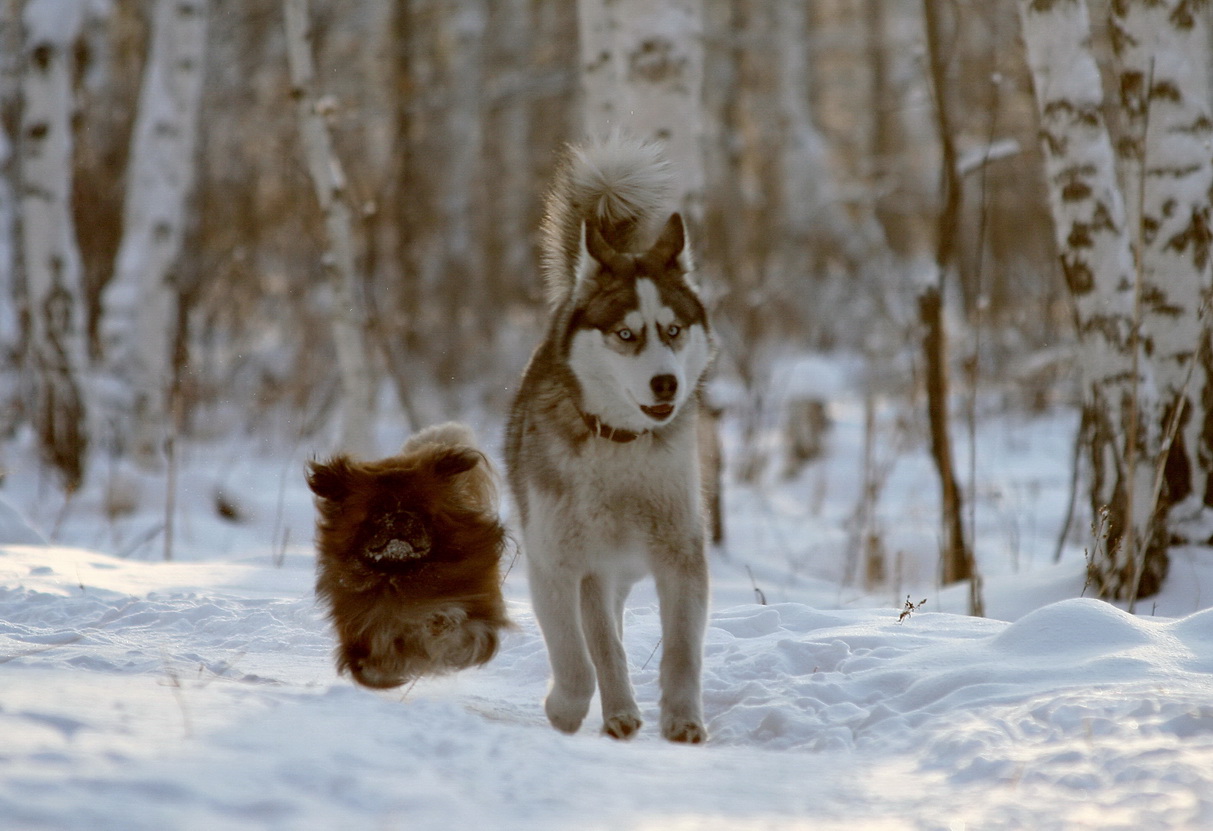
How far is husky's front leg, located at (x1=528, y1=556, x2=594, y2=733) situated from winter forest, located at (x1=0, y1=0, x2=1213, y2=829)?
16cm

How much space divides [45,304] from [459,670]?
6.21m

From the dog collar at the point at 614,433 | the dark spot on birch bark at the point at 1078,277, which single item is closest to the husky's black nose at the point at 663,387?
the dog collar at the point at 614,433

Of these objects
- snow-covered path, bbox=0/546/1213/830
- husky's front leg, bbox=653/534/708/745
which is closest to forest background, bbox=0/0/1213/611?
snow-covered path, bbox=0/546/1213/830

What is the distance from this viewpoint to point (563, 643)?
320cm

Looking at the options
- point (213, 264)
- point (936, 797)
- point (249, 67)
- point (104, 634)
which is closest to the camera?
point (936, 797)

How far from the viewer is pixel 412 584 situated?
3.47 meters

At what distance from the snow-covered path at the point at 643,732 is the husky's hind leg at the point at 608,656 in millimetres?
83

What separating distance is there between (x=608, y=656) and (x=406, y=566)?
0.71 meters

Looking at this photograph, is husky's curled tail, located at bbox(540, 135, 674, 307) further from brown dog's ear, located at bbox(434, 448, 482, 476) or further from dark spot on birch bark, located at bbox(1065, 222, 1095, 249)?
dark spot on birch bark, located at bbox(1065, 222, 1095, 249)

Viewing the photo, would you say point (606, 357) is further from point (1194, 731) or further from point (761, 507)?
point (761, 507)

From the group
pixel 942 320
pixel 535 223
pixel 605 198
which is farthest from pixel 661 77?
pixel 535 223

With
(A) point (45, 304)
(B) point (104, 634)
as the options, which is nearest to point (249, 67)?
(A) point (45, 304)

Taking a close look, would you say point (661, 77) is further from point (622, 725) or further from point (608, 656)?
point (622, 725)

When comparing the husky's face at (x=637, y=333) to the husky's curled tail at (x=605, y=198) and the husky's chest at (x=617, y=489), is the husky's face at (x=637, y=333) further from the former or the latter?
the husky's curled tail at (x=605, y=198)
